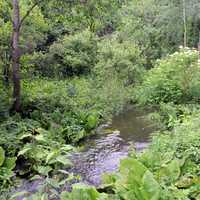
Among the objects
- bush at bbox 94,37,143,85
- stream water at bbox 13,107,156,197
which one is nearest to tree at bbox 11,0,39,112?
stream water at bbox 13,107,156,197

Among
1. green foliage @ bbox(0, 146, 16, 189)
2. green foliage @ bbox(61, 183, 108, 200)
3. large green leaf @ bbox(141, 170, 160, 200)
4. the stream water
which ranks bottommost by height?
the stream water

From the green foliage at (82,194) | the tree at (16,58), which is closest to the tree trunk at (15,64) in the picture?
the tree at (16,58)

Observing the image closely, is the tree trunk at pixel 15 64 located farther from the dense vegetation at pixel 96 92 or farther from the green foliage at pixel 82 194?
the green foliage at pixel 82 194

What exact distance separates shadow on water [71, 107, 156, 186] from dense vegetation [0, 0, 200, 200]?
0.36 metres

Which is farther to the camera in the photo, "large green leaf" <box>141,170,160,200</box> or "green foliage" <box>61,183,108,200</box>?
"green foliage" <box>61,183,108,200</box>

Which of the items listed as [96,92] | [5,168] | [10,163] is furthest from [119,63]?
[5,168]

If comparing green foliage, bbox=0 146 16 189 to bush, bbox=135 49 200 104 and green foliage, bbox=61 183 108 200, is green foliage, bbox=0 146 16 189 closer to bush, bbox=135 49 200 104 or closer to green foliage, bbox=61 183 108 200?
green foliage, bbox=61 183 108 200

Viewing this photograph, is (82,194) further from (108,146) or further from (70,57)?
(70,57)

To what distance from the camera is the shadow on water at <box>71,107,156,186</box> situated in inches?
332

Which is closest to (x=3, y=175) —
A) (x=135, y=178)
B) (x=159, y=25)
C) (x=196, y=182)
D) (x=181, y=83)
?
(x=135, y=178)

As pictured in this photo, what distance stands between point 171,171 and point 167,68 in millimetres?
7329

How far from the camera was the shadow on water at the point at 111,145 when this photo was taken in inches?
332

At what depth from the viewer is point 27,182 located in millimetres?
8055

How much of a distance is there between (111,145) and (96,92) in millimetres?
6690
